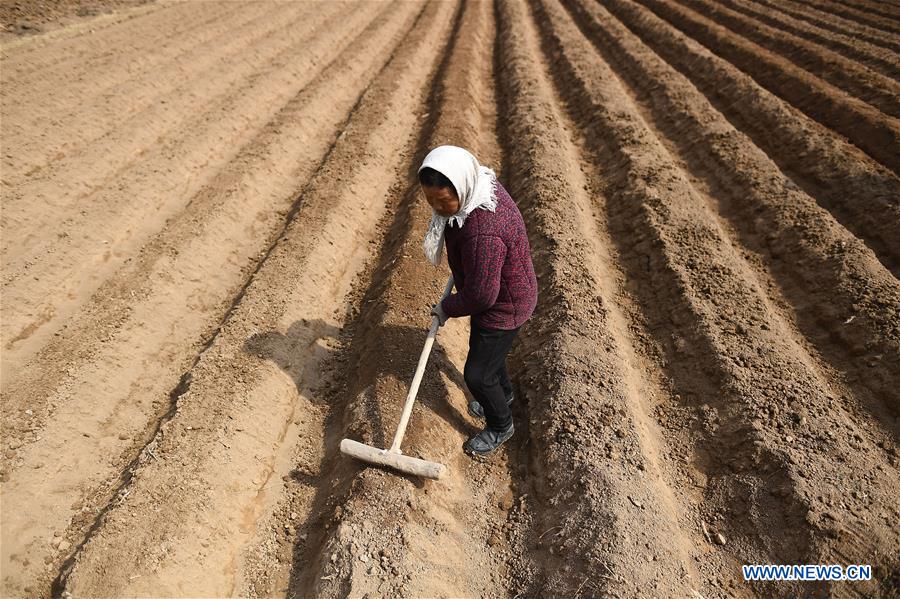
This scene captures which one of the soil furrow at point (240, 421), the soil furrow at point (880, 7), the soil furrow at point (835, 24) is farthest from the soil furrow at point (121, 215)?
the soil furrow at point (880, 7)

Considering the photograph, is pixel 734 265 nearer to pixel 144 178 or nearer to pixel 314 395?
pixel 314 395

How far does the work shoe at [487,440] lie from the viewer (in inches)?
134

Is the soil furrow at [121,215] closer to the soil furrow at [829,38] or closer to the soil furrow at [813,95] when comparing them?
the soil furrow at [813,95]

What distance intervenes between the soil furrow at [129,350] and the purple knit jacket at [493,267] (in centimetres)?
276

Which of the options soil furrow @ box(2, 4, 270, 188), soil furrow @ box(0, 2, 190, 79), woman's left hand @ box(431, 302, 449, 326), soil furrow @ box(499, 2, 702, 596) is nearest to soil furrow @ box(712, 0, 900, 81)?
soil furrow @ box(499, 2, 702, 596)

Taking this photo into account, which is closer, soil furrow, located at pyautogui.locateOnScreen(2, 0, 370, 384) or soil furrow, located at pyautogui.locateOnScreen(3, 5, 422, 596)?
soil furrow, located at pyautogui.locateOnScreen(3, 5, 422, 596)

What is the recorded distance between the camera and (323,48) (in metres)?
11.2

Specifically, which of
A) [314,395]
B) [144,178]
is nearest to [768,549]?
[314,395]

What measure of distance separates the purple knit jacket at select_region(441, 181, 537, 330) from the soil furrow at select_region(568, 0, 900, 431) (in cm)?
299

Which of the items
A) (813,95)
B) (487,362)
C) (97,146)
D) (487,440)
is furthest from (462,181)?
(813,95)

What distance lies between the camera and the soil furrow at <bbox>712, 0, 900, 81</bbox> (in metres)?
9.51

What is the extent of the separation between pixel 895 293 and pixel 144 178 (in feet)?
26.5

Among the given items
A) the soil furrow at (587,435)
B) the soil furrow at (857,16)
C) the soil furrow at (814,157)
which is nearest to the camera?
the soil furrow at (587,435)

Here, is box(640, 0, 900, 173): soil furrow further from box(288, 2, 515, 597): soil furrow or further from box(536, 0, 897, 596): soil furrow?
box(288, 2, 515, 597): soil furrow
